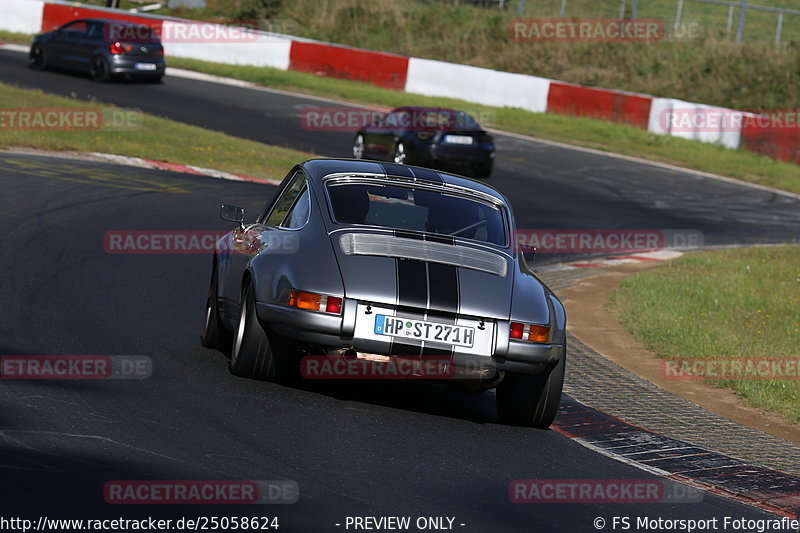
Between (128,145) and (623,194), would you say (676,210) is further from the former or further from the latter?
(128,145)

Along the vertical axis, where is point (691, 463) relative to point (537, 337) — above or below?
below

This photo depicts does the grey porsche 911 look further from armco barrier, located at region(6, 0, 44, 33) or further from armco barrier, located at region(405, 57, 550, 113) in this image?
armco barrier, located at region(6, 0, 44, 33)

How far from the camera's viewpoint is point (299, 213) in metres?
8.02

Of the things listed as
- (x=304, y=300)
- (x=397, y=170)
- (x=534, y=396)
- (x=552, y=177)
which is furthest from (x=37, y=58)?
(x=534, y=396)

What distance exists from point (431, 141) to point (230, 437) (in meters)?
18.1

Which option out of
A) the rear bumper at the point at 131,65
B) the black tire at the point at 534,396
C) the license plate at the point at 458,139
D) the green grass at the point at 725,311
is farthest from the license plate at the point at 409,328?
the rear bumper at the point at 131,65

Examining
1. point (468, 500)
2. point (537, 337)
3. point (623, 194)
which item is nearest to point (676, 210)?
point (623, 194)

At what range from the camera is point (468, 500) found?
18.9ft

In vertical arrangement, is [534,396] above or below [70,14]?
below

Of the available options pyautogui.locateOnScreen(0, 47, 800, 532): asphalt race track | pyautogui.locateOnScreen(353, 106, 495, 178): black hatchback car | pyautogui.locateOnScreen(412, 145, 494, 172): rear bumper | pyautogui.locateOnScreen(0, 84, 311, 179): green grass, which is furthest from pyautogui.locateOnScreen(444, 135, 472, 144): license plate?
pyautogui.locateOnScreen(0, 47, 800, 532): asphalt race track

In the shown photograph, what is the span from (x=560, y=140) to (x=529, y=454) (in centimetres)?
2614

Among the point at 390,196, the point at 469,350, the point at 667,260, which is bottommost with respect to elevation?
the point at 667,260

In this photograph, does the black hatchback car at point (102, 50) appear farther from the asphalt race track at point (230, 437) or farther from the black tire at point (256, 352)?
the black tire at point (256, 352)

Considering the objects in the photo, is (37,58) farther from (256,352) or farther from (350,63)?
(256,352)
